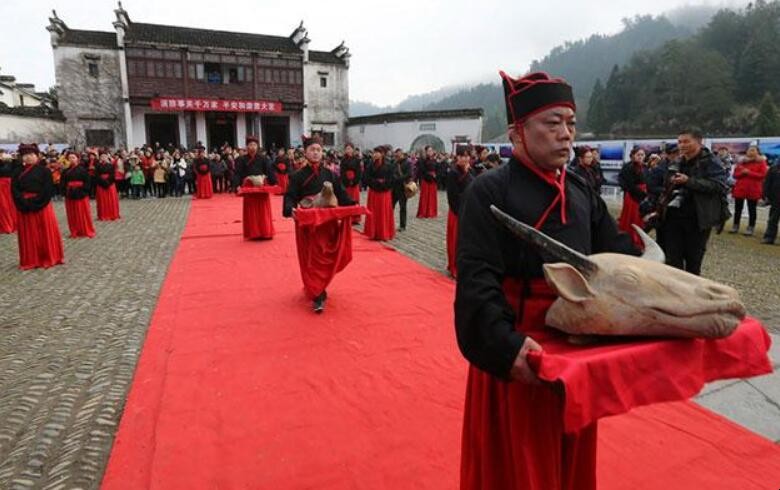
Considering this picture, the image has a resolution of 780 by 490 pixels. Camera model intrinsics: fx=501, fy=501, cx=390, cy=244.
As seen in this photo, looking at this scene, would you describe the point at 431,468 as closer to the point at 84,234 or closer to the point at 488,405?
the point at 488,405

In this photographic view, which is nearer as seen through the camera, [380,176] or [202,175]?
[380,176]

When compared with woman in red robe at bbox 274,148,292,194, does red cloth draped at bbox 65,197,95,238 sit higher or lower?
lower

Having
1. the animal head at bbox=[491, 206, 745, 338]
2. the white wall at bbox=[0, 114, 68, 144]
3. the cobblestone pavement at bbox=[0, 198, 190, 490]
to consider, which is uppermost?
the white wall at bbox=[0, 114, 68, 144]

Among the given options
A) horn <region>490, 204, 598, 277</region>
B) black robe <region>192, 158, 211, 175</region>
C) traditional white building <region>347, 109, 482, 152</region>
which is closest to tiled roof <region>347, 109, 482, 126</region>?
traditional white building <region>347, 109, 482, 152</region>

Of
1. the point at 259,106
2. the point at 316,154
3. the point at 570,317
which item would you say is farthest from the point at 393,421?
the point at 259,106

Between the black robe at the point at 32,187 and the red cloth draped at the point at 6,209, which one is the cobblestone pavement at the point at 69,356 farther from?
the red cloth draped at the point at 6,209

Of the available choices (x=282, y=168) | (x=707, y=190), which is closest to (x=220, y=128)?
(x=282, y=168)

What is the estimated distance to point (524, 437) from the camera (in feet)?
5.09

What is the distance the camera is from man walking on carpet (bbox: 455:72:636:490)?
150cm

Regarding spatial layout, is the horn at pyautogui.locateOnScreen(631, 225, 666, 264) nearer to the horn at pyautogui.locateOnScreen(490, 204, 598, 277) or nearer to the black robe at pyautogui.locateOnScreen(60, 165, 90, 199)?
the horn at pyautogui.locateOnScreen(490, 204, 598, 277)

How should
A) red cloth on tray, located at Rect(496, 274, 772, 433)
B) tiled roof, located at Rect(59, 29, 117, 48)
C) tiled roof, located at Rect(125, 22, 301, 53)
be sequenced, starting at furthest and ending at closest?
tiled roof, located at Rect(125, 22, 301, 53), tiled roof, located at Rect(59, 29, 117, 48), red cloth on tray, located at Rect(496, 274, 772, 433)

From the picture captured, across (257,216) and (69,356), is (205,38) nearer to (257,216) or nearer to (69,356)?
(257,216)

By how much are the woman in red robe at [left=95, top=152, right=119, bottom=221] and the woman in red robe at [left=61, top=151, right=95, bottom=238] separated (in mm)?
2210

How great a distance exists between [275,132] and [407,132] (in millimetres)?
8355
